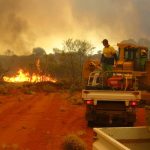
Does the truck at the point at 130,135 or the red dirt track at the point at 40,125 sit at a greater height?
the truck at the point at 130,135

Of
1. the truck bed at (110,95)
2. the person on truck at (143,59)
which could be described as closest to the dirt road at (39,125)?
the truck bed at (110,95)

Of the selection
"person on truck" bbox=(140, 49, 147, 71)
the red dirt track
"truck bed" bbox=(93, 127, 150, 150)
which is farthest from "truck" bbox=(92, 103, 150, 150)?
"person on truck" bbox=(140, 49, 147, 71)

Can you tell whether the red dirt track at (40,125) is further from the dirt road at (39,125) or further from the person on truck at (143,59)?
the person on truck at (143,59)

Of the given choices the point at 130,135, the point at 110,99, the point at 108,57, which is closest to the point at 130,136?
the point at 130,135

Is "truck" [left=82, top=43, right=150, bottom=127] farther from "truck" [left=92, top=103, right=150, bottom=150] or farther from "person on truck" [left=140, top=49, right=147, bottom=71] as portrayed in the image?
"truck" [left=92, top=103, right=150, bottom=150]

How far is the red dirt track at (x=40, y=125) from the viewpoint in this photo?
1320 centimetres

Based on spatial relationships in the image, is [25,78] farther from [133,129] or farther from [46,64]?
[133,129]

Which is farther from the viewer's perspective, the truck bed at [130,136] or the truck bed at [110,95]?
the truck bed at [110,95]

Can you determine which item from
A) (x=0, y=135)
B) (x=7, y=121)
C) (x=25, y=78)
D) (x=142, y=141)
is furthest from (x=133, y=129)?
(x=25, y=78)

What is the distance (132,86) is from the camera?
17.1 metres

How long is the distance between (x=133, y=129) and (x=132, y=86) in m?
10.9

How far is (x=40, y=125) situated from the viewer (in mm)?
16891

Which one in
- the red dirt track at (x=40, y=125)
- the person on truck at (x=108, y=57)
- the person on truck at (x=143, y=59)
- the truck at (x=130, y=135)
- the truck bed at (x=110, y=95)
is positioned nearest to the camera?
the truck at (x=130, y=135)

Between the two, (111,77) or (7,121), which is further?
(7,121)
